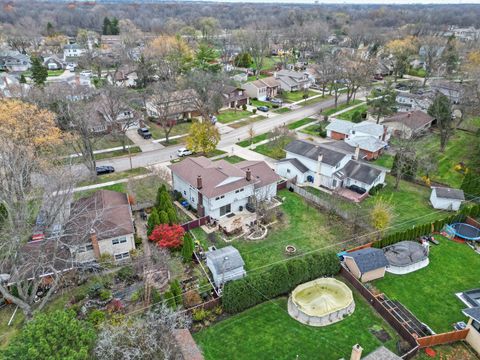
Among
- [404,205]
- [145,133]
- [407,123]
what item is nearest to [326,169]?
[404,205]

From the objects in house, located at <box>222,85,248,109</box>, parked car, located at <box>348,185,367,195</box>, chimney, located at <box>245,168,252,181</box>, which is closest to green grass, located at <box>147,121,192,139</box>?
house, located at <box>222,85,248,109</box>

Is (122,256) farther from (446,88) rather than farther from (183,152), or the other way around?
(446,88)

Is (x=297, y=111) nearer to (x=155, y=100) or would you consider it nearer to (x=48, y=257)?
(x=155, y=100)

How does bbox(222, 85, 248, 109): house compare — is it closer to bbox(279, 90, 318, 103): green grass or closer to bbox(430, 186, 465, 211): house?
bbox(279, 90, 318, 103): green grass

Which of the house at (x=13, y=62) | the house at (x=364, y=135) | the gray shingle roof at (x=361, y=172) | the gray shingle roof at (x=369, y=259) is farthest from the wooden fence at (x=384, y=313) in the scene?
the house at (x=13, y=62)

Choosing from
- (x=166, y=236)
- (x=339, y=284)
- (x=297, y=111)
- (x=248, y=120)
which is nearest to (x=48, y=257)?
(x=166, y=236)

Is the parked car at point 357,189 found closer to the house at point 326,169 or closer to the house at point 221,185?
the house at point 326,169
